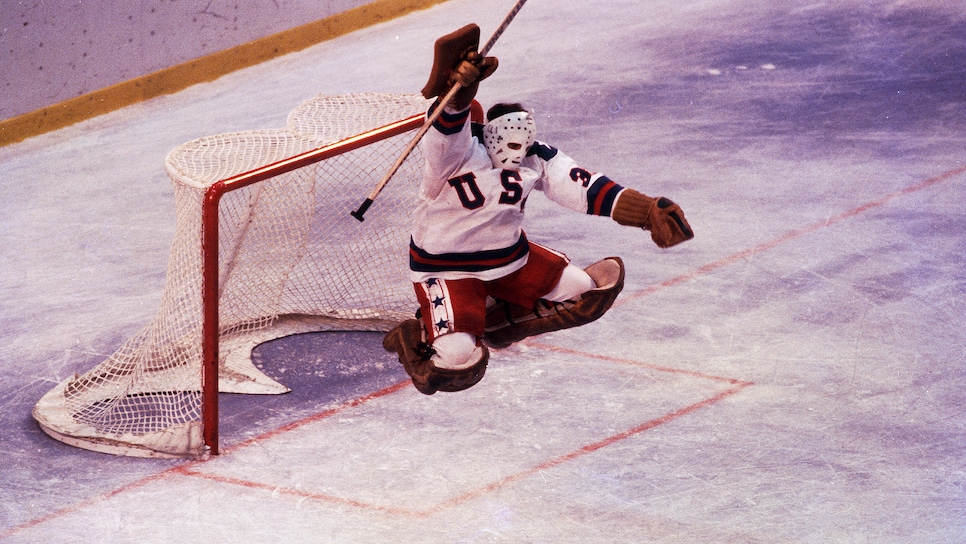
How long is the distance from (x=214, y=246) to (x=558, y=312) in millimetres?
1153

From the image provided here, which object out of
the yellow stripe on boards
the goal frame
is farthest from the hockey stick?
the yellow stripe on boards

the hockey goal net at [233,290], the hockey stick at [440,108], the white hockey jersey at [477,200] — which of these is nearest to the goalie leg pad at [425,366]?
the white hockey jersey at [477,200]

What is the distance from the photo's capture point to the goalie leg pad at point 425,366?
10.6ft

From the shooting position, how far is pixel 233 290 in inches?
174

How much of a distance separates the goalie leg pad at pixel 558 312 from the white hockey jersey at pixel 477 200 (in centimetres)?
20

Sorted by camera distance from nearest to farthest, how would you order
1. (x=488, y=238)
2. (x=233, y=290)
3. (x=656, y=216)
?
(x=656, y=216) → (x=488, y=238) → (x=233, y=290)

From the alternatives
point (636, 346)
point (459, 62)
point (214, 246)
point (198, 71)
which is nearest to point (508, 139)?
point (459, 62)

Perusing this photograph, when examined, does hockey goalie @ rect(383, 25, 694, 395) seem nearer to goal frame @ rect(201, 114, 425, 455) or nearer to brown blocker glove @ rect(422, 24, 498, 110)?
brown blocker glove @ rect(422, 24, 498, 110)

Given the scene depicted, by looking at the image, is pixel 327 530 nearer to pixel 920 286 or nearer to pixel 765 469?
pixel 765 469

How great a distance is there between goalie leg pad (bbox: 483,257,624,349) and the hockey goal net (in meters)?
0.84

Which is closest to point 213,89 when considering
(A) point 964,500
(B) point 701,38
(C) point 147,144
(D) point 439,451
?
(C) point 147,144

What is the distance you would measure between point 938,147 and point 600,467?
3420 mm

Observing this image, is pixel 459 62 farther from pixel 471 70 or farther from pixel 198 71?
pixel 198 71

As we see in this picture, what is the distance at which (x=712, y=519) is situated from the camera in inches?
135
